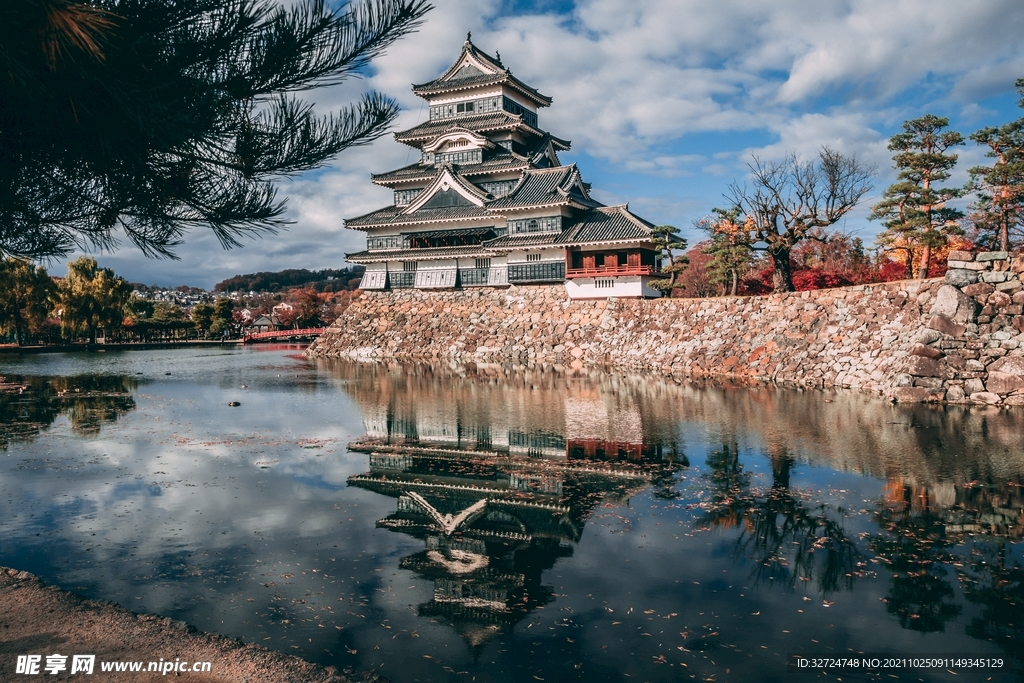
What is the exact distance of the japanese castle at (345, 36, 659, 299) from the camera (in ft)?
135

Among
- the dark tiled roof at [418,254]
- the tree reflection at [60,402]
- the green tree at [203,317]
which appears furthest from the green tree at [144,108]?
the green tree at [203,317]

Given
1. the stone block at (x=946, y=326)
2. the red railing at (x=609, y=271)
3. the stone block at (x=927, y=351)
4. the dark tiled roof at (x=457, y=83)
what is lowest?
the stone block at (x=927, y=351)

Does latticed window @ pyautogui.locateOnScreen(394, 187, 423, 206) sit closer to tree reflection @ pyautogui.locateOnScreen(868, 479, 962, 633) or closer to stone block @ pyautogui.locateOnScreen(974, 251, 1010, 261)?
stone block @ pyautogui.locateOnScreen(974, 251, 1010, 261)

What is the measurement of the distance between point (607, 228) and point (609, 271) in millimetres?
2968

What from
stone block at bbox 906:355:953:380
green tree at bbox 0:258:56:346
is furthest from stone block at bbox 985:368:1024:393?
green tree at bbox 0:258:56:346

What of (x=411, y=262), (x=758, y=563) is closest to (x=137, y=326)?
(x=411, y=262)

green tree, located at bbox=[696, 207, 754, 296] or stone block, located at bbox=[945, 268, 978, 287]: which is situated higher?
green tree, located at bbox=[696, 207, 754, 296]

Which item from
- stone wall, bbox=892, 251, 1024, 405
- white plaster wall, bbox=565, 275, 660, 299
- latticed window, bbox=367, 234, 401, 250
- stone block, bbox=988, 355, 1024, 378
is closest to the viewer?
stone block, bbox=988, 355, 1024, 378

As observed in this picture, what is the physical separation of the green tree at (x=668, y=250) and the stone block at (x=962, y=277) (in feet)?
59.2

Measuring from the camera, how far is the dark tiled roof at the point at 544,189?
4188 cm

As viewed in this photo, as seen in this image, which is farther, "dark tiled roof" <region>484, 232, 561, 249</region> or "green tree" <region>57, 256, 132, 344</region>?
"green tree" <region>57, 256, 132, 344</region>

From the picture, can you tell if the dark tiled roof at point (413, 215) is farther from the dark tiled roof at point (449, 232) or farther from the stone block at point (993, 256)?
the stone block at point (993, 256)

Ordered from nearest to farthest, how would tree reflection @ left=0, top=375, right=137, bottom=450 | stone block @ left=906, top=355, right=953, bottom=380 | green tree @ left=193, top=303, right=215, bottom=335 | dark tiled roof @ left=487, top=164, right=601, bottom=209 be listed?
tree reflection @ left=0, top=375, right=137, bottom=450
stone block @ left=906, top=355, right=953, bottom=380
dark tiled roof @ left=487, top=164, right=601, bottom=209
green tree @ left=193, top=303, right=215, bottom=335

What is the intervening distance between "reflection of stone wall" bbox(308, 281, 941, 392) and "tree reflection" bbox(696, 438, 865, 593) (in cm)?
1412
